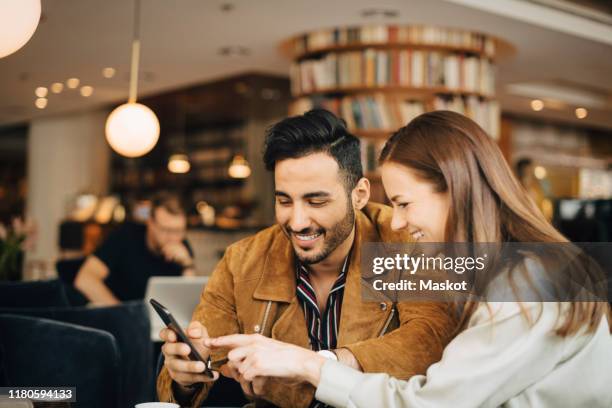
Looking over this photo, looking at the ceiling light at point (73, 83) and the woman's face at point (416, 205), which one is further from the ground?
the ceiling light at point (73, 83)

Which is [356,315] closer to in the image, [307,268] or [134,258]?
[307,268]

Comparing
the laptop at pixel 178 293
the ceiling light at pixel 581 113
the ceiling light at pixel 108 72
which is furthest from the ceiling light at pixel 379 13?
the ceiling light at pixel 581 113

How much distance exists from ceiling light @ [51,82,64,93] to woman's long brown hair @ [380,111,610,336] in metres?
8.27

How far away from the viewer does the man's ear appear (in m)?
1.93

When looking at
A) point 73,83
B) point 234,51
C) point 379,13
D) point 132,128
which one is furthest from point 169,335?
point 73,83

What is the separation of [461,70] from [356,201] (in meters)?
4.48

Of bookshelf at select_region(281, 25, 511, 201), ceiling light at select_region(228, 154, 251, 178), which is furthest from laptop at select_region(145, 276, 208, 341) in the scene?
ceiling light at select_region(228, 154, 251, 178)

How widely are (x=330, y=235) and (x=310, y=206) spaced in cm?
9

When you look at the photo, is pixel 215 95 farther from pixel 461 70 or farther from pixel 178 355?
pixel 178 355

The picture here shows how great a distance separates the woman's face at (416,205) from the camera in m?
1.45

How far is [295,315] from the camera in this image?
1.79 m

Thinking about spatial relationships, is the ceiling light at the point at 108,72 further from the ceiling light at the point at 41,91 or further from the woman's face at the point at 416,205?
the woman's face at the point at 416,205

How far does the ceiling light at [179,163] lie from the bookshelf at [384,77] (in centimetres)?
410

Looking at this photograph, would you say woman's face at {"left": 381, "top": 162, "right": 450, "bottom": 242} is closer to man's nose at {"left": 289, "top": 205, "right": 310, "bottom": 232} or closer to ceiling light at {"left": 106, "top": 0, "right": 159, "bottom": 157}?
man's nose at {"left": 289, "top": 205, "right": 310, "bottom": 232}
